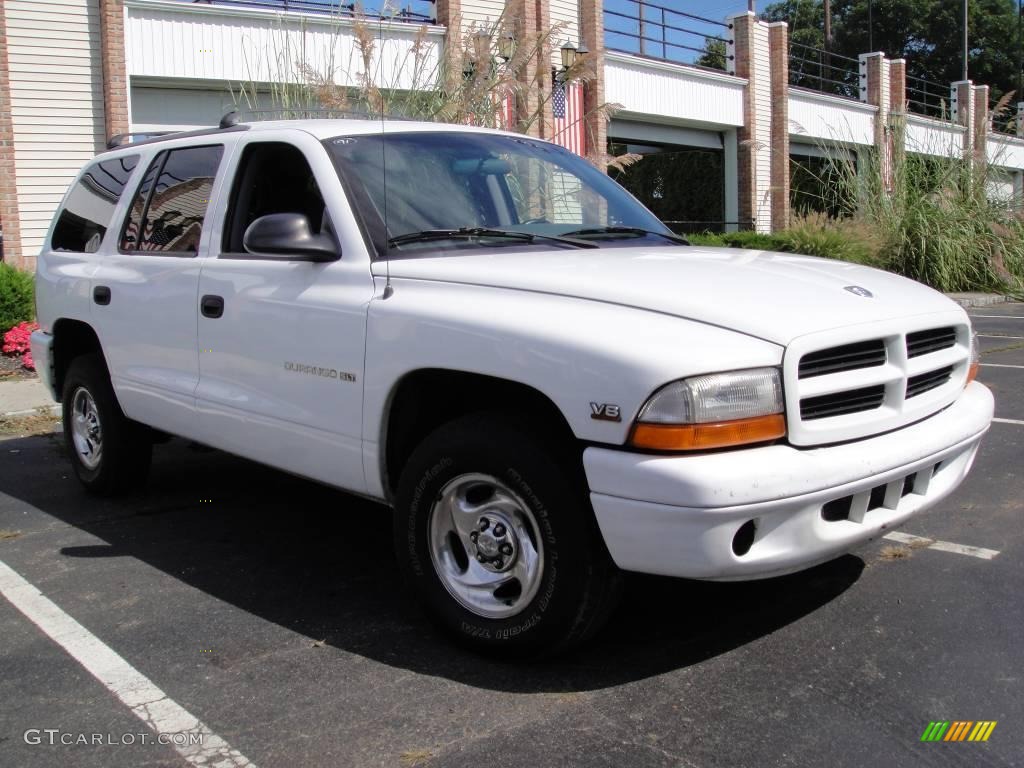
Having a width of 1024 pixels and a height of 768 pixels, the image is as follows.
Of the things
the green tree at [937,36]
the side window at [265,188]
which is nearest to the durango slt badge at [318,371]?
the side window at [265,188]

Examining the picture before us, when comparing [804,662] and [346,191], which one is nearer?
[804,662]

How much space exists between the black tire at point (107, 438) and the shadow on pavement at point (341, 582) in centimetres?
13

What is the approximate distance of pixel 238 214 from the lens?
4547 mm

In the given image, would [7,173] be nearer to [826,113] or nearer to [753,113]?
[753,113]

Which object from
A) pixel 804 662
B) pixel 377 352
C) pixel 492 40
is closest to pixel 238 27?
pixel 492 40

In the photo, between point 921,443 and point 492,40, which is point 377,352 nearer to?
point 921,443

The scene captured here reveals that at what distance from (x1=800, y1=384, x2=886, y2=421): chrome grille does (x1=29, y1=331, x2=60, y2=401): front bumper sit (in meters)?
4.45

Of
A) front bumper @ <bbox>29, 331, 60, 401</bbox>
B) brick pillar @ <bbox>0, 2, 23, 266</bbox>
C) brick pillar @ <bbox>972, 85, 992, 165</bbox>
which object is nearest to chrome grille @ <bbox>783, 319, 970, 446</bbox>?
front bumper @ <bbox>29, 331, 60, 401</bbox>

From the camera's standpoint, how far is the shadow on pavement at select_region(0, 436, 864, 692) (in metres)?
3.51

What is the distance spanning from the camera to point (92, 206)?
18.7 ft

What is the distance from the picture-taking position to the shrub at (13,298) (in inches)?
446

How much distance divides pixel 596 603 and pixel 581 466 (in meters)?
0.44

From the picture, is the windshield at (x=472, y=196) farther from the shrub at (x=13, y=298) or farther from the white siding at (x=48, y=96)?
the white siding at (x=48, y=96)

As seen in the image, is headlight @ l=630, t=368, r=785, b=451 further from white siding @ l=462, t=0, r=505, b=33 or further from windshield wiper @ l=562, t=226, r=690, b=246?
white siding @ l=462, t=0, r=505, b=33
